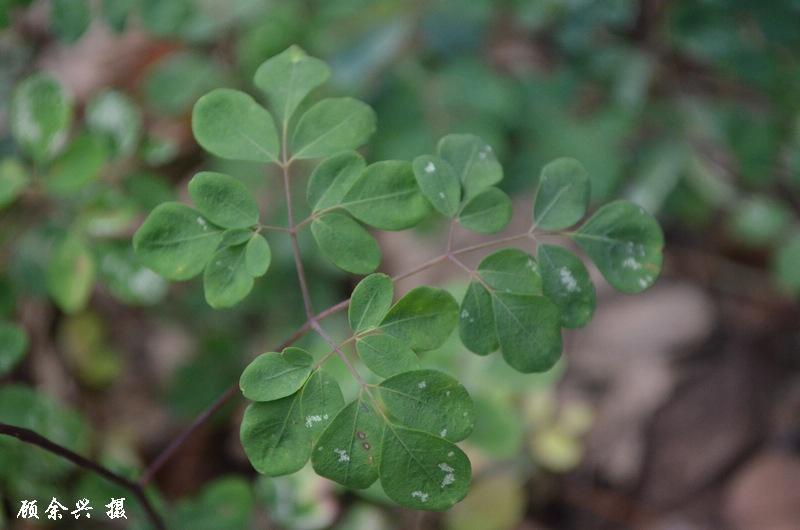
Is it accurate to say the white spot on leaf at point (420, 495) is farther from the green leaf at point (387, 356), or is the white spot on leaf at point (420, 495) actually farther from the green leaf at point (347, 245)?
the green leaf at point (347, 245)

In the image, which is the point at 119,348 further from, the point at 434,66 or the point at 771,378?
the point at 771,378

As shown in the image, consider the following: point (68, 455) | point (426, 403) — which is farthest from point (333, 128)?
point (68, 455)

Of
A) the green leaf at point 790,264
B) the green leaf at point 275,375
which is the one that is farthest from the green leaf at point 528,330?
the green leaf at point 790,264

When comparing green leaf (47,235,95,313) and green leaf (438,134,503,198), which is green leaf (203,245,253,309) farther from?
green leaf (47,235,95,313)

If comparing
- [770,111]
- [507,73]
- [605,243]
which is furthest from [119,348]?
[770,111]

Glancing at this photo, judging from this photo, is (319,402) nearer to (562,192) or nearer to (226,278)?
(226,278)

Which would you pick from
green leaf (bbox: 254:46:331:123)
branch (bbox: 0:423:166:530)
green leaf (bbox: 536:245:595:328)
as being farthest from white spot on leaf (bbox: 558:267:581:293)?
branch (bbox: 0:423:166:530)
